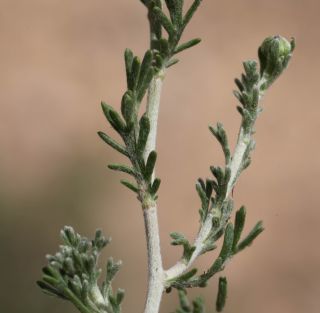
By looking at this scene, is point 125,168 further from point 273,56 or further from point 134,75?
point 273,56

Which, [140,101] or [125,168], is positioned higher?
[140,101]

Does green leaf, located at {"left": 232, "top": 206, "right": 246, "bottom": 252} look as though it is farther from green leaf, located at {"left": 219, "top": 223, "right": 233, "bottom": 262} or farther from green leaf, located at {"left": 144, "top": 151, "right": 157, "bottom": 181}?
green leaf, located at {"left": 144, "top": 151, "right": 157, "bottom": 181}

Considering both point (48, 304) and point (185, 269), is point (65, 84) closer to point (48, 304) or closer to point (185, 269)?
point (48, 304)

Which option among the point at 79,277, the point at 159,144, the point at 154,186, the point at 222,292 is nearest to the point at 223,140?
the point at 154,186

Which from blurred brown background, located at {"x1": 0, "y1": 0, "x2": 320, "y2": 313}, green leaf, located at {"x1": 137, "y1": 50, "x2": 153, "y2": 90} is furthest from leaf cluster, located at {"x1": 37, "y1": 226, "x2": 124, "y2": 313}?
blurred brown background, located at {"x1": 0, "y1": 0, "x2": 320, "y2": 313}

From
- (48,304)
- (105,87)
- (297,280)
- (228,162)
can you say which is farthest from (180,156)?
(228,162)

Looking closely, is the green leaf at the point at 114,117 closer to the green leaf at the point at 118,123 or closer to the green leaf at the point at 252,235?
the green leaf at the point at 118,123

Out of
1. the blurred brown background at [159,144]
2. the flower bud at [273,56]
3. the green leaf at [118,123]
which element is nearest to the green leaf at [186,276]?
the green leaf at [118,123]
